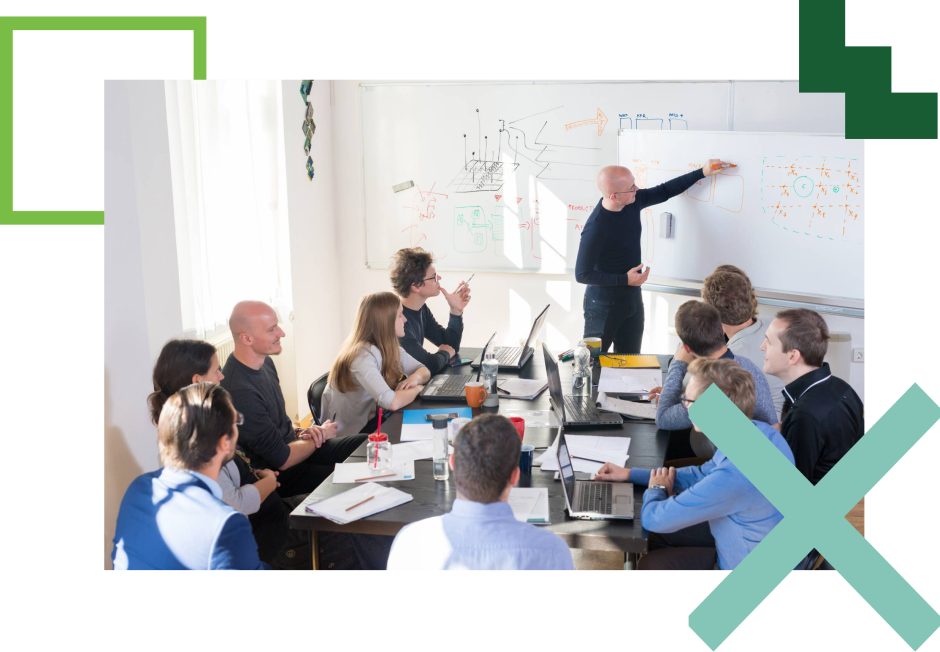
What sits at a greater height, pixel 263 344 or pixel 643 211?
pixel 643 211

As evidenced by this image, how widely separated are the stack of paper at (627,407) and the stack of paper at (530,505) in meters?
0.83

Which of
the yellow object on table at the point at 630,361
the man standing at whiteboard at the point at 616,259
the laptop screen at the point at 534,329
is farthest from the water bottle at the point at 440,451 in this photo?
the man standing at whiteboard at the point at 616,259

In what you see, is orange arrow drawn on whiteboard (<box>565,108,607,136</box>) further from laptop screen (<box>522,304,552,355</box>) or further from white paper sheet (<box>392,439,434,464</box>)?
white paper sheet (<box>392,439,434,464</box>)

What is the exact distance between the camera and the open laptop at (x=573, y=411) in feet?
10.00

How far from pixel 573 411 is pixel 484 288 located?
96.5 inches

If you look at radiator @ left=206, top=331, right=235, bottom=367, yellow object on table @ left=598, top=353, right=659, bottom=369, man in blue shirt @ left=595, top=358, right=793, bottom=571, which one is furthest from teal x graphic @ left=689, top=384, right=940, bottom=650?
radiator @ left=206, top=331, right=235, bottom=367

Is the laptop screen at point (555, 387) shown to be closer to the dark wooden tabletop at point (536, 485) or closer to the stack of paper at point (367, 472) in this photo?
the dark wooden tabletop at point (536, 485)

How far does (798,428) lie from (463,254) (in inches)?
127

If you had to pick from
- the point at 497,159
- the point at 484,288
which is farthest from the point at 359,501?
the point at 497,159

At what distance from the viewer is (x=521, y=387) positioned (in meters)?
3.56

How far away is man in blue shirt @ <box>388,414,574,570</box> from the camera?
1.81 m

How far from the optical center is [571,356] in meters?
4.13
